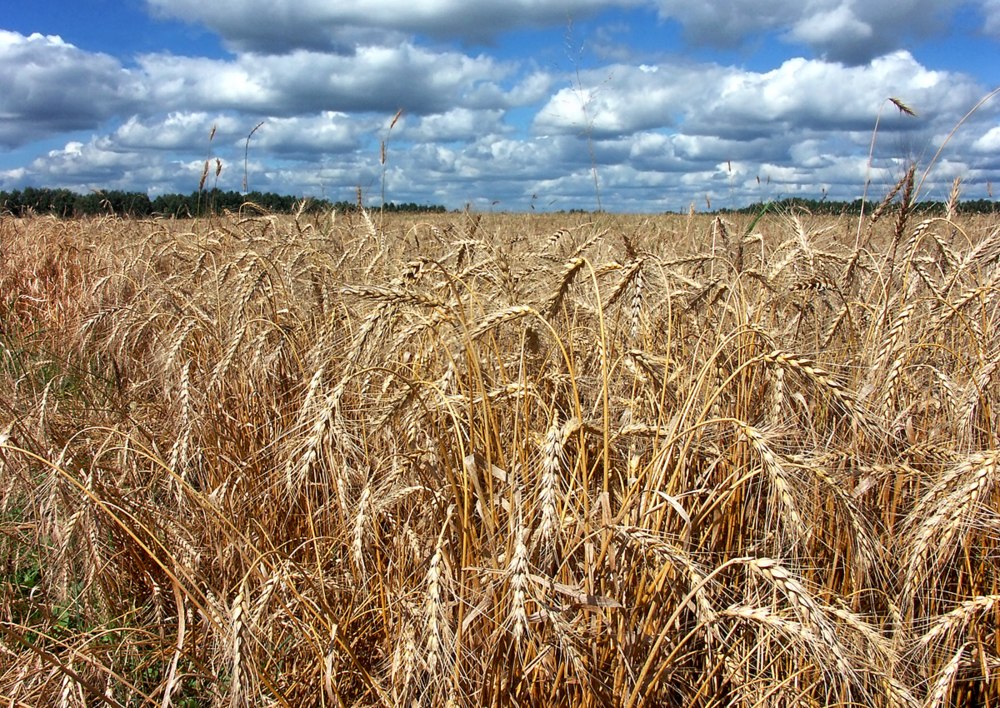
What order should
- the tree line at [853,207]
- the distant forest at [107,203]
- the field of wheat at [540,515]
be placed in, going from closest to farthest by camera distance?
the field of wheat at [540,515], the tree line at [853,207], the distant forest at [107,203]

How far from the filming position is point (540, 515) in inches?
55.8

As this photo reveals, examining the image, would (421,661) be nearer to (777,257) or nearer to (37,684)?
(37,684)

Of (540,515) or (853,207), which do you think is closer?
(540,515)

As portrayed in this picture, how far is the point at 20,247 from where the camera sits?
741cm

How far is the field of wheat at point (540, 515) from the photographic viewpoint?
1.36 metres

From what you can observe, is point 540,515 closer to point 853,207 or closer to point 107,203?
point 853,207

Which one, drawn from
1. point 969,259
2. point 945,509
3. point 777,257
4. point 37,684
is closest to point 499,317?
point 945,509

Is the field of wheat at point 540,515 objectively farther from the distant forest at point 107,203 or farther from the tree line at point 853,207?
the distant forest at point 107,203

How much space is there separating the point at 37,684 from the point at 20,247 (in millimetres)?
7962

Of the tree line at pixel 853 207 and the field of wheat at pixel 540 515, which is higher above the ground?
the tree line at pixel 853 207

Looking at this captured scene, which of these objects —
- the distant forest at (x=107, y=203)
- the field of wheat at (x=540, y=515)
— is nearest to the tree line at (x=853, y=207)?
the field of wheat at (x=540, y=515)

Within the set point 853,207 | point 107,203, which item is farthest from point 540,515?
point 107,203

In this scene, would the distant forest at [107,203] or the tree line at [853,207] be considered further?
the distant forest at [107,203]

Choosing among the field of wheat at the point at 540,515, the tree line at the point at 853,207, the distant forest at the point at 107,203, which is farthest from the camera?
the distant forest at the point at 107,203
